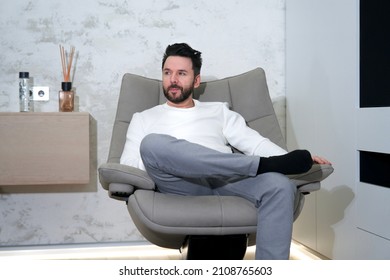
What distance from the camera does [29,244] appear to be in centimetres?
312

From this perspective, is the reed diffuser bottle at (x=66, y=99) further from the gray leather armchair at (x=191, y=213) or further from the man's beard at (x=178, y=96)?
the gray leather armchair at (x=191, y=213)

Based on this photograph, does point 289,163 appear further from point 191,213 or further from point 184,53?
point 184,53

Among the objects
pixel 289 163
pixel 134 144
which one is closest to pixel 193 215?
pixel 289 163

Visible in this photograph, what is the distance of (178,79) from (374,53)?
0.87 m

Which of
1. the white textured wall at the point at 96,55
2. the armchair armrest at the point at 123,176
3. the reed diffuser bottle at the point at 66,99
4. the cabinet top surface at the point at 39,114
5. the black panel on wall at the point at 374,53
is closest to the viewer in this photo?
the armchair armrest at the point at 123,176

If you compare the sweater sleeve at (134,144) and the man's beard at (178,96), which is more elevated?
the man's beard at (178,96)

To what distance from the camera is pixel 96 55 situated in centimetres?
316

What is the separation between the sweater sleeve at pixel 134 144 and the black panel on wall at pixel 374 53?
3.28ft

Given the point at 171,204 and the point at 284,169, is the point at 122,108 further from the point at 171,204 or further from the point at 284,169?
the point at 284,169

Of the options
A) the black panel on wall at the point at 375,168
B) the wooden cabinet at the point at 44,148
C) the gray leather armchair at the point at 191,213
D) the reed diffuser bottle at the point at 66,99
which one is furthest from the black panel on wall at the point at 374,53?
the reed diffuser bottle at the point at 66,99

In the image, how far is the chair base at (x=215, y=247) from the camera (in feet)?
6.77

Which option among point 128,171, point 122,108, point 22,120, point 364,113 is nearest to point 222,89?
point 122,108

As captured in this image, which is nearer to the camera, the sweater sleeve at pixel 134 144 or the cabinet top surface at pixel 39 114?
the sweater sleeve at pixel 134 144

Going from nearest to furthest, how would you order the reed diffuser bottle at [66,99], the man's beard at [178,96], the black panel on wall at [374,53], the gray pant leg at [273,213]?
the gray pant leg at [273,213] → the black panel on wall at [374,53] → the man's beard at [178,96] → the reed diffuser bottle at [66,99]
